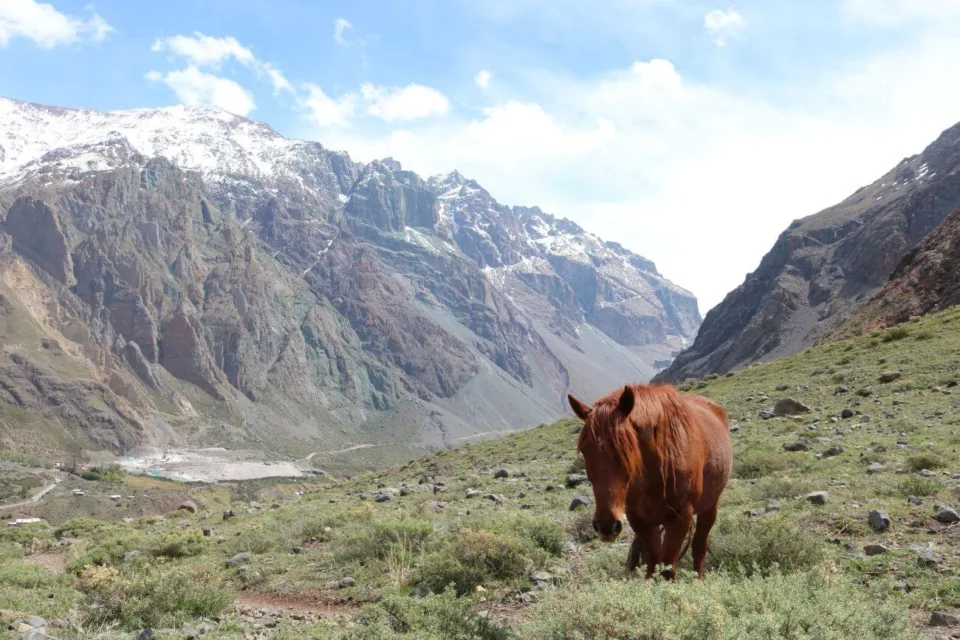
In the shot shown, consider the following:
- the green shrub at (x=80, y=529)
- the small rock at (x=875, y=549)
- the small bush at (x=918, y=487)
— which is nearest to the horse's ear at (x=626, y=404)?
the small rock at (x=875, y=549)

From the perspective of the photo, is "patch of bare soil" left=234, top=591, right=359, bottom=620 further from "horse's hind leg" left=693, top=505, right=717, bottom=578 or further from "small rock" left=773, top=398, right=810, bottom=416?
"small rock" left=773, top=398, right=810, bottom=416

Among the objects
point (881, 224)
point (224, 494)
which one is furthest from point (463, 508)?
point (881, 224)

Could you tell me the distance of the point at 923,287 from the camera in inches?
2210

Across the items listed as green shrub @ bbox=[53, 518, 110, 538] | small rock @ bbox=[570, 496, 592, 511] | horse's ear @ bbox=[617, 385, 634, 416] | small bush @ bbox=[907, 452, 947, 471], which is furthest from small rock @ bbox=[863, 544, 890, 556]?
green shrub @ bbox=[53, 518, 110, 538]

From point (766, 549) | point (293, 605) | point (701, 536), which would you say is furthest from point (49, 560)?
point (766, 549)

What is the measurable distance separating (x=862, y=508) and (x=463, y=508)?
27.3 ft

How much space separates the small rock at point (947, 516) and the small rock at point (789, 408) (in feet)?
48.6

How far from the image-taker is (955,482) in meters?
10.3

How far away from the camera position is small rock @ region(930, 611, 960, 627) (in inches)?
232

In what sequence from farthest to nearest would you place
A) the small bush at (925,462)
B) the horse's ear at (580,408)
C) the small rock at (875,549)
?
the small bush at (925,462)
the small rock at (875,549)
the horse's ear at (580,408)

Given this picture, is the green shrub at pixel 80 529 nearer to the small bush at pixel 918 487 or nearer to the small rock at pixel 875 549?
the small rock at pixel 875 549

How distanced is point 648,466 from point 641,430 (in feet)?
1.17

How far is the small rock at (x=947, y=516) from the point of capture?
27.9ft

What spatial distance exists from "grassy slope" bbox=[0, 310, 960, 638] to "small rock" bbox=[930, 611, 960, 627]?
0.39ft
